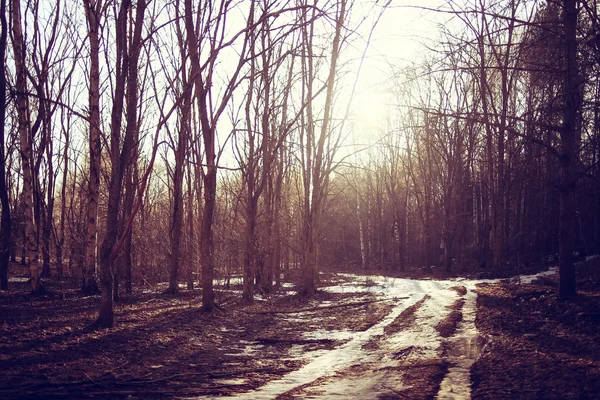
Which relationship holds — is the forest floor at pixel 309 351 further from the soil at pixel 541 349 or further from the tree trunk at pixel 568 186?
the tree trunk at pixel 568 186

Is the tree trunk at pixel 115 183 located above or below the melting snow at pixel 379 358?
above

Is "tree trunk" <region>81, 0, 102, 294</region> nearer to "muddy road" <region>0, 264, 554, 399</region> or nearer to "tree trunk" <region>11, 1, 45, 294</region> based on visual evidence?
"tree trunk" <region>11, 1, 45, 294</region>

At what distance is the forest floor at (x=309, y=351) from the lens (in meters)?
5.31

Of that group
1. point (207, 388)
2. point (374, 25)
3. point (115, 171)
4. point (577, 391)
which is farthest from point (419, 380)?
point (374, 25)

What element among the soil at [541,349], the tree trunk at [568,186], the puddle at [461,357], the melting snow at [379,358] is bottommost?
the melting snow at [379,358]

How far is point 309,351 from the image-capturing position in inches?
316

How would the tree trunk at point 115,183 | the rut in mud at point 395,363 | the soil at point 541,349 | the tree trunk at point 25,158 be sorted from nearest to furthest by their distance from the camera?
the soil at point 541,349 → the rut in mud at point 395,363 → the tree trunk at point 115,183 → the tree trunk at point 25,158

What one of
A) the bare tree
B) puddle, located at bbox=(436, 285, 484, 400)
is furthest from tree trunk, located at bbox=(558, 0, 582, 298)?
the bare tree

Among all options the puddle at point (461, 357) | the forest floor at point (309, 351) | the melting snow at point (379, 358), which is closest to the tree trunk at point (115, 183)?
the forest floor at point (309, 351)

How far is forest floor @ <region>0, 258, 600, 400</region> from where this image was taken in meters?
5.31

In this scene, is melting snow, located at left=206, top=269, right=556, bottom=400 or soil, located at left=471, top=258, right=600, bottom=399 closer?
soil, located at left=471, top=258, right=600, bottom=399

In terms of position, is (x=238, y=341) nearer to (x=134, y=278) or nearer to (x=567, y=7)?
(x=567, y=7)

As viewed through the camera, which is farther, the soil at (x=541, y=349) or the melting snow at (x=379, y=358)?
the melting snow at (x=379, y=358)

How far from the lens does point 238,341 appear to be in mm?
8898
